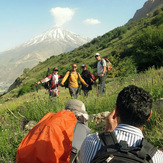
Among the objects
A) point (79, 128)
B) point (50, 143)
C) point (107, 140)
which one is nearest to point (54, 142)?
point (50, 143)

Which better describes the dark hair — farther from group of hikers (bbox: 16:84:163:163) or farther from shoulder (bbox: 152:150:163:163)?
shoulder (bbox: 152:150:163:163)

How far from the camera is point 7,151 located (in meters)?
3.36

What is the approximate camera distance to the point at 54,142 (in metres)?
2.16

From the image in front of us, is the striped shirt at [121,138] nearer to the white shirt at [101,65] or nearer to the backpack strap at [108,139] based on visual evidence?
the backpack strap at [108,139]

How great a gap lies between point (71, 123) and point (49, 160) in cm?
52

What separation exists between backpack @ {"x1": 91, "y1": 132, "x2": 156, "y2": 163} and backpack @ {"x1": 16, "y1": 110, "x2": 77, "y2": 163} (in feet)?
3.16

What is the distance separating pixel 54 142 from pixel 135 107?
1134mm

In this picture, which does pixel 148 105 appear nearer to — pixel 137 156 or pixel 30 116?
pixel 137 156

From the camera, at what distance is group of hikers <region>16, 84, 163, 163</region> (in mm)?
1250

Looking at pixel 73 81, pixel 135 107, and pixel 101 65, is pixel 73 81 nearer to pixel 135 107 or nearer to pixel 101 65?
pixel 101 65

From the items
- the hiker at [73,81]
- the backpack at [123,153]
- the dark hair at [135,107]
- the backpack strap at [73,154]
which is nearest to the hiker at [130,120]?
the dark hair at [135,107]

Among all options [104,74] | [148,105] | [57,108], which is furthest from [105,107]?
[148,105]

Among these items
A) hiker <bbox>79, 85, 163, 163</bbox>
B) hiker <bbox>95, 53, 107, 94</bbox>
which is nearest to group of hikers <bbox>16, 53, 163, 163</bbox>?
hiker <bbox>79, 85, 163, 163</bbox>

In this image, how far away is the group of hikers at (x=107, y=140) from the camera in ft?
4.10
